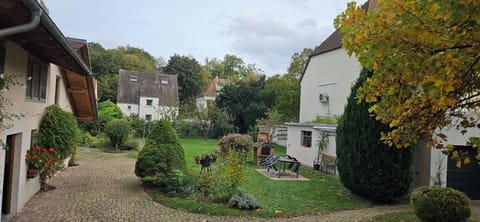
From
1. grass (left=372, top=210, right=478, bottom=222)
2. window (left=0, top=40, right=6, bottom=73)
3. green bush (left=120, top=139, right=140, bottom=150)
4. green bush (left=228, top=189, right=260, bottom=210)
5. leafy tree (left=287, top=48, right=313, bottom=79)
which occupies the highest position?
leafy tree (left=287, top=48, right=313, bottom=79)

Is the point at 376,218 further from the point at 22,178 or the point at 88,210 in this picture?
the point at 22,178

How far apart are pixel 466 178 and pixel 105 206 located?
11604mm

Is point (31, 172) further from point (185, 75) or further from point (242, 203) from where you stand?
point (185, 75)

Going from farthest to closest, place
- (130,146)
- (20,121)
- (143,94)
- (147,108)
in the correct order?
(143,94) → (147,108) → (130,146) → (20,121)

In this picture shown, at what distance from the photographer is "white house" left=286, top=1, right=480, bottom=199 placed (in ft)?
35.6

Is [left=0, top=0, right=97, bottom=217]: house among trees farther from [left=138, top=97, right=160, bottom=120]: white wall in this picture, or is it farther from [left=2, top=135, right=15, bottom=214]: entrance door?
[left=138, top=97, right=160, bottom=120]: white wall

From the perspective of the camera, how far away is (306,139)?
18.0 metres

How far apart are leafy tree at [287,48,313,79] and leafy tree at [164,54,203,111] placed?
1982cm

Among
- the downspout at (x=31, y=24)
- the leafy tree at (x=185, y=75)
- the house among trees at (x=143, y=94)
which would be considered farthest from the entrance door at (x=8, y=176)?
the leafy tree at (x=185, y=75)

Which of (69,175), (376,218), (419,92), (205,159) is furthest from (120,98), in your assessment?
(419,92)

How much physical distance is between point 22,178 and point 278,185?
778cm

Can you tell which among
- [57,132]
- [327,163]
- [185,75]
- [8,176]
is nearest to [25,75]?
[8,176]

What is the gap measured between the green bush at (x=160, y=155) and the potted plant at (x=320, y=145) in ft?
24.9

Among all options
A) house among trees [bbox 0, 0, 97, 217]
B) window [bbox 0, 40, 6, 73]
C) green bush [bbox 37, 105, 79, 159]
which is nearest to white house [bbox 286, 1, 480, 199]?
green bush [bbox 37, 105, 79, 159]
